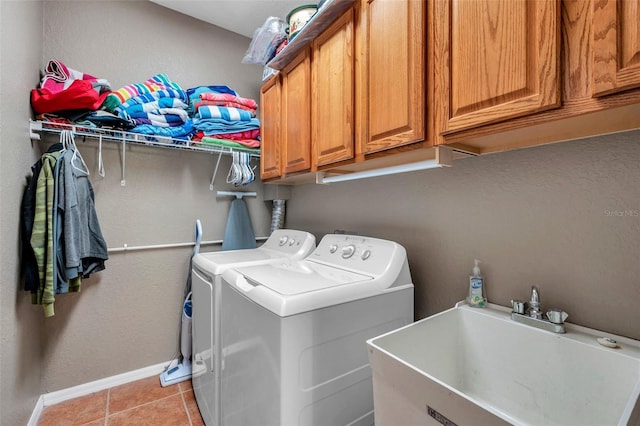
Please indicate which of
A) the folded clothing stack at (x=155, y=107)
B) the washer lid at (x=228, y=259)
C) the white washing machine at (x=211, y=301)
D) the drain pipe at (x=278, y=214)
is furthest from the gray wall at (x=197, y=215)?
the washer lid at (x=228, y=259)

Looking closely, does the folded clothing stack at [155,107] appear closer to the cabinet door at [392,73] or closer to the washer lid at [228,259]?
the washer lid at [228,259]

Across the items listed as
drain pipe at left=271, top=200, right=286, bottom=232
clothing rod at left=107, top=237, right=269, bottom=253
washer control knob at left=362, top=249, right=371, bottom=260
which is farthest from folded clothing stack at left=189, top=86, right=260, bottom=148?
washer control knob at left=362, top=249, right=371, bottom=260

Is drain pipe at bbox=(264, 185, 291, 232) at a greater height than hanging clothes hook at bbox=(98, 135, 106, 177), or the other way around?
hanging clothes hook at bbox=(98, 135, 106, 177)

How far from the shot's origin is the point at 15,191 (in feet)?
4.50

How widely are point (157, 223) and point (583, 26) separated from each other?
2.46 m

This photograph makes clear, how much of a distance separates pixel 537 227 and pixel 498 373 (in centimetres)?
55

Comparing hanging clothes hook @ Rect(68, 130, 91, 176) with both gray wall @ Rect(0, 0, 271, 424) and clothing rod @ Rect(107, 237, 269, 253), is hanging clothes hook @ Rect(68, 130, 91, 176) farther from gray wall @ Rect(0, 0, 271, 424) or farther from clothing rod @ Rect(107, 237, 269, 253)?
clothing rod @ Rect(107, 237, 269, 253)

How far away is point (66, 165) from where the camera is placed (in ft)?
5.17

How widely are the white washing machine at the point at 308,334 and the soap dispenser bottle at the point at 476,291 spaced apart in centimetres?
26

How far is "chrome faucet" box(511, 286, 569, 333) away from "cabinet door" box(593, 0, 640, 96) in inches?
26.7

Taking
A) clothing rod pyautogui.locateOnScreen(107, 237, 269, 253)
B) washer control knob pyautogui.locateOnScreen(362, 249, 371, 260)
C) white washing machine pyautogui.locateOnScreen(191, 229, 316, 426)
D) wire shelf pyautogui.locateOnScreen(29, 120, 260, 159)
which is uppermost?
wire shelf pyautogui.locateOnScreen(29, 120, 260, 159)

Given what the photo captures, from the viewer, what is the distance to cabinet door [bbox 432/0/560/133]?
2.22 feet

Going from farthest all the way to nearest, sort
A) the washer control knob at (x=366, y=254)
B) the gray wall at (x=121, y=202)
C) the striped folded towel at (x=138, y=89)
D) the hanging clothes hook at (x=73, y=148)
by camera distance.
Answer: the striped folded towel at (x=138, y=89), the hanging clothes hook at (x=73, y=148), the gray wall at (x=121, y=202), the washer control knob at (x=366, y=254)

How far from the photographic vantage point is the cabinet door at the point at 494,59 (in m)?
0.68
